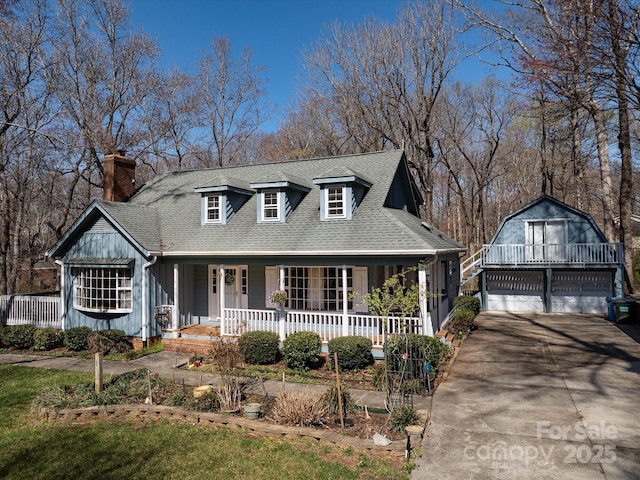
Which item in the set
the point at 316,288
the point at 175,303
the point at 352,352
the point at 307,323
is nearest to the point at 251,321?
the point at 307,323

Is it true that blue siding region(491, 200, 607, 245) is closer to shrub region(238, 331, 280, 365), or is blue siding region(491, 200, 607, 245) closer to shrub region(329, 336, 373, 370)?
shrub region(329, 336, 373, 370)

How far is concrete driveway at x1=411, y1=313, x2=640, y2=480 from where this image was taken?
6.26m

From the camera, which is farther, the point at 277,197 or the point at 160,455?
the point at 277,197

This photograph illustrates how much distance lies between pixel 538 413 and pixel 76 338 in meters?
14.6

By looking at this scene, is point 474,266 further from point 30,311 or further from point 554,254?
point 30,311

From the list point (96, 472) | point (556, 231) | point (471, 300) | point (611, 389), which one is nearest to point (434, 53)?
point (556, 231)

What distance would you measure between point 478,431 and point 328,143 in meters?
29.6

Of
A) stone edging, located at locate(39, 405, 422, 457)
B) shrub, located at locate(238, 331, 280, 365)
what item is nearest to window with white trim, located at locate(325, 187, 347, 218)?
shrub, located at locate(238, 331, 280, 365)

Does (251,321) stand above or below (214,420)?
above

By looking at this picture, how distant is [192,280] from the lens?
16.8 metres

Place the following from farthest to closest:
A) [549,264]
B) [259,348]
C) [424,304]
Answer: [549,264], [259,348], [424,304]

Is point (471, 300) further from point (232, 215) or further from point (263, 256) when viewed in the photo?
point (232, 215)

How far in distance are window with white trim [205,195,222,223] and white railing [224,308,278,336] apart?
12.9 ft

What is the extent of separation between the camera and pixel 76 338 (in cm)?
1484
